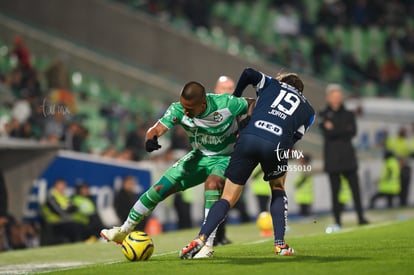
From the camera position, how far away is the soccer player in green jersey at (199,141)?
35.2ft

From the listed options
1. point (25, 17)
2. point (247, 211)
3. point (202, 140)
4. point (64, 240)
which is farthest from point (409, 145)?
point (202, 140)

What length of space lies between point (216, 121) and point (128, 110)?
50.5 feet

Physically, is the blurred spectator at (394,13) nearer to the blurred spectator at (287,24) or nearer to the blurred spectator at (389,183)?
the blurred spectator at (287,24)

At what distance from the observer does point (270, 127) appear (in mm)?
10328

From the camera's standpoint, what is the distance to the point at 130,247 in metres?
11.0

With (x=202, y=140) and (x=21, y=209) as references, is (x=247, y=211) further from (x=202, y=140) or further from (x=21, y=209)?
(x=202, y=140)

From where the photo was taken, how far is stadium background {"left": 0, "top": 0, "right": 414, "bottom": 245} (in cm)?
2748

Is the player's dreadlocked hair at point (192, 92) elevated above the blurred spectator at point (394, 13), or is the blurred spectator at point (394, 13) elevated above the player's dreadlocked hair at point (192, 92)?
the blurred spectator at point (394, 13)

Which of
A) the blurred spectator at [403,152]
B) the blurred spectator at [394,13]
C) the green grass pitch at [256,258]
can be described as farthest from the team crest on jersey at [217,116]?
the blurred spectator at [394,13]

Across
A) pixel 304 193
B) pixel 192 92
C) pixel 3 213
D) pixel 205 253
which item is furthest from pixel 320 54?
pixel 192 92

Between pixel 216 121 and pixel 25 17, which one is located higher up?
pixel 25 17

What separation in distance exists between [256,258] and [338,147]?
7.77 meters

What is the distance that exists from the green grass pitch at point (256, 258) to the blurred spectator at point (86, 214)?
3109 millimetres

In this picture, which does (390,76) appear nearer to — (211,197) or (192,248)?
(211,197)
